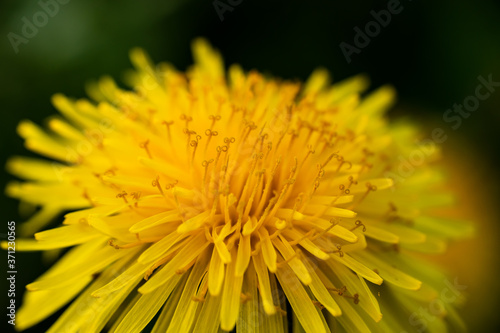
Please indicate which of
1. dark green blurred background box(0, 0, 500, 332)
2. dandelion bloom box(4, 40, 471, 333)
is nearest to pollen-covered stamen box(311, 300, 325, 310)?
dandelion bloom box(4, 40, 471, 333)

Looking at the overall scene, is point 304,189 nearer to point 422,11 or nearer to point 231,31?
point 231,31

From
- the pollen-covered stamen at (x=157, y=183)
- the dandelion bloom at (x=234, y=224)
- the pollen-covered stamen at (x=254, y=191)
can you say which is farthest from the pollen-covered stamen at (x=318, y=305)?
the pollen-covered stamen at (x=157, y=183)

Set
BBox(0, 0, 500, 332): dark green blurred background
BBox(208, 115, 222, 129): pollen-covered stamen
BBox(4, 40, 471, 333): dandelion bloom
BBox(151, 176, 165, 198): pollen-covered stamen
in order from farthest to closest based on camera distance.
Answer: BBox(0, 0, 500, 332): dark green blurred background
BBox(208, 115, 222, 129): pollen-covered stamen
BBox(151, 176, 165, 198): pollen-covered stamen
BBox(4, 40, 471, 333): dandelion bloom

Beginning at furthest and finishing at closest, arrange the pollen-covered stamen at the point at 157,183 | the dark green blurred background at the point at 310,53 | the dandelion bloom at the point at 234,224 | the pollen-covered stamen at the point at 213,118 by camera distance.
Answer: the dark green blurred background at the point at 310,53
the pollen-covered stamen at the point at 213,118
the pollen-covered stamen at the point at 157,183
the dandelion bloom at the point at 234,224

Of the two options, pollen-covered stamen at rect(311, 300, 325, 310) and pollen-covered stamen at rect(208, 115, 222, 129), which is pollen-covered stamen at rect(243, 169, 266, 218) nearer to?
pollen-covered stamen at rect(208, 115, 222, 129)

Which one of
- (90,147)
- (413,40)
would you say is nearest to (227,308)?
(90,147)

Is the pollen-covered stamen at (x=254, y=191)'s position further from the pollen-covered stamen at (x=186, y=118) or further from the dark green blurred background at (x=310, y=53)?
the dark green blurred background at (x=310, y=53)
